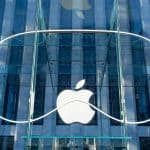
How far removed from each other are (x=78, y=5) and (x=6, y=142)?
33.0 ft

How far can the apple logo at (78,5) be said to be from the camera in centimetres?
2303

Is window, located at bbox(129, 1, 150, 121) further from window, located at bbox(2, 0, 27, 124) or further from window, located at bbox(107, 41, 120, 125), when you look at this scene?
window, located at bbox(2, 0, 27, 124)

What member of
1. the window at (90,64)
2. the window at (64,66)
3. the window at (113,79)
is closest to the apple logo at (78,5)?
the window at (113,79)

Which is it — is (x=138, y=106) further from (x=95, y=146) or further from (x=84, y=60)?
(x=95, y=146)

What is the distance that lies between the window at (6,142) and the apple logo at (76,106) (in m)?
3.57

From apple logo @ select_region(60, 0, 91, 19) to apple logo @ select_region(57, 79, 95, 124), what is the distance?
5276 mm

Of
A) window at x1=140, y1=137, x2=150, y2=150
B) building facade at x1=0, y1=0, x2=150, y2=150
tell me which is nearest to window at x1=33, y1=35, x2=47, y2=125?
building facade at x1=0, y1=0, x2=150, y2=150

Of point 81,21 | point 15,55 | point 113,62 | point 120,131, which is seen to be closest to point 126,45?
point 113,62

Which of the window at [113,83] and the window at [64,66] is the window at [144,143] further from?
the window at [64,66]

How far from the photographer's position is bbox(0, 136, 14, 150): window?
68.4 ft

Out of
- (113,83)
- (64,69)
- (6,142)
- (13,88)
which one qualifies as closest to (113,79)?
(113,83)

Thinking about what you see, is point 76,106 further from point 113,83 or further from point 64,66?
point 113,83

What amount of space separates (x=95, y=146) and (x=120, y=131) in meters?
5.13

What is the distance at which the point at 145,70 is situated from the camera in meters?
22.1
